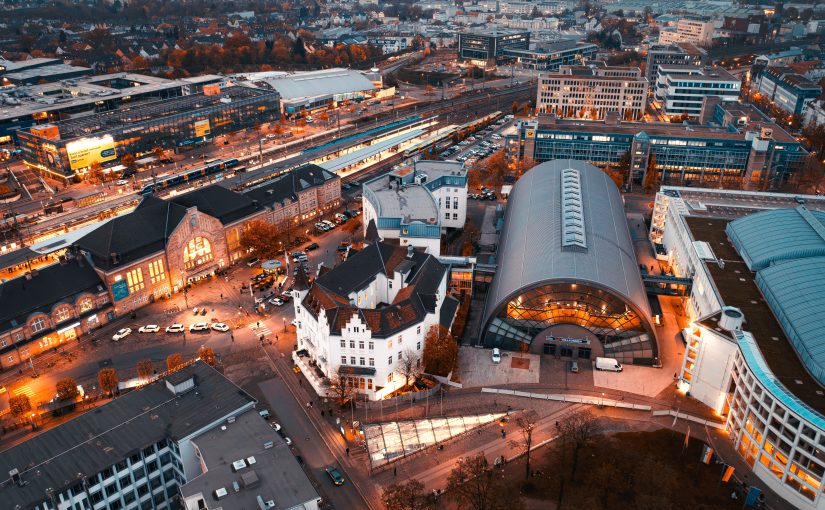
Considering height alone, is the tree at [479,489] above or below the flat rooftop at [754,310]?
below

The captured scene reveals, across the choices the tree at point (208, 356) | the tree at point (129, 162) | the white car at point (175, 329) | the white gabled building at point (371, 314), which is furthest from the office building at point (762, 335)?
the tree at point (129, 162)

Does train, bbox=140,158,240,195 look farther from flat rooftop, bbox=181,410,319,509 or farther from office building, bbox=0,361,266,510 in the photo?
flat rooftop, bbox=181,410,319,509

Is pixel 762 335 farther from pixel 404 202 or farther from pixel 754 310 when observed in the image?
pixel 404 202

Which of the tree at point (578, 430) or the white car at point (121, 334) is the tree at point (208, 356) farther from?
the tree at point (578, 430)

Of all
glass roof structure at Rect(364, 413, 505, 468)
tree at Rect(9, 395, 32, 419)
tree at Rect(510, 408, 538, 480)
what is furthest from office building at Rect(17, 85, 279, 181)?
tree at Rect(510, 408, 538, 480)

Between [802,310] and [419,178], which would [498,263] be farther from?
[802,310]

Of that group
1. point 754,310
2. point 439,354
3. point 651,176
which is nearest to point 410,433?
point 439,354

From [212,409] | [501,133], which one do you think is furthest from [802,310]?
[501,133]
